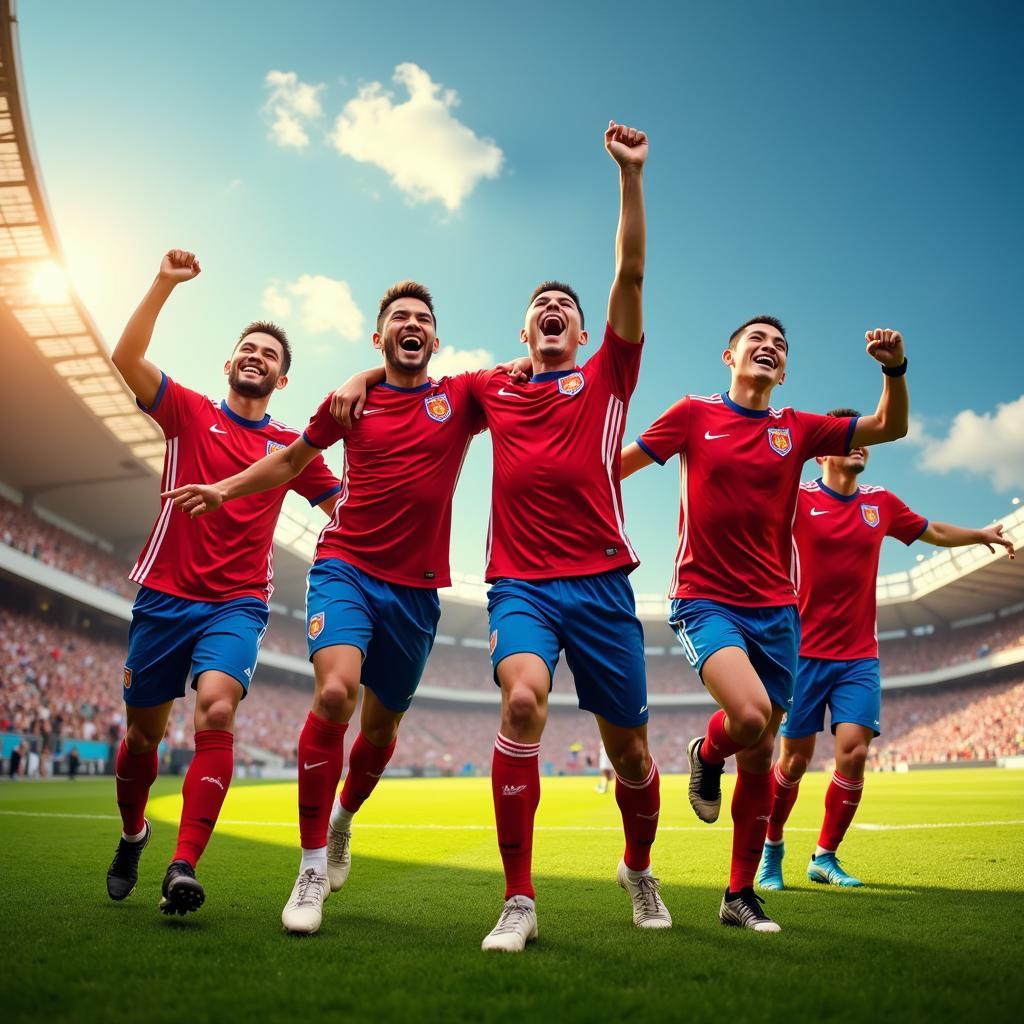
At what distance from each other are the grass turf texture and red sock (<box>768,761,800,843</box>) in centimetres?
39

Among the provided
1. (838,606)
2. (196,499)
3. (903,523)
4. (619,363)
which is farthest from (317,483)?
(903,523)

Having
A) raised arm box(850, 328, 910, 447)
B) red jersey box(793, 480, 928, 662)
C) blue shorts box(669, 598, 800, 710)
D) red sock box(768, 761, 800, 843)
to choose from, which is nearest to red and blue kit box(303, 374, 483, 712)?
blue shorts box(669, 598, 800, 710)

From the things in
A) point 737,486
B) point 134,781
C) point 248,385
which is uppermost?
point 248,385

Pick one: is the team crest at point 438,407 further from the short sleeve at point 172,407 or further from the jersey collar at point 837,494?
the jersey collar at point 837,494

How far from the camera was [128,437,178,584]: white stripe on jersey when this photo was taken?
4.81 meters

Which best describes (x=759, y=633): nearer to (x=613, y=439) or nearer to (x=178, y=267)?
(x=613, y=439)

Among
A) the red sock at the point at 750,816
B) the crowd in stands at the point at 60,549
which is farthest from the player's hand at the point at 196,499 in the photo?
the crowd in stands at the point at 60,549

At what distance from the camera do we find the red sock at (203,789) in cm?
384

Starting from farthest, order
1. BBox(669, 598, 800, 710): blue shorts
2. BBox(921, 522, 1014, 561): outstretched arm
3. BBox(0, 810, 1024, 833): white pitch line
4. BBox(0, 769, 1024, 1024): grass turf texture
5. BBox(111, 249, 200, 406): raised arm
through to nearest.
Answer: BBox(0, 810, 1024, 833): white pitch line, BBox(921, 522, 1014, 561): outstretched arm, BBox(111, 249, 200, 406): raised arm, BBox(669, 598, 800, 710): blue shorts, BBox(0, 769, 1024, 1024): grass turf texture

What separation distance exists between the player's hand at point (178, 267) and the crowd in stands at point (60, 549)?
28787 mm

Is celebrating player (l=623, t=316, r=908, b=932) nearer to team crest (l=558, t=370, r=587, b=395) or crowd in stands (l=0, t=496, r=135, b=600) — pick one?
team crest (l=558, t=370, r=587, b=395)

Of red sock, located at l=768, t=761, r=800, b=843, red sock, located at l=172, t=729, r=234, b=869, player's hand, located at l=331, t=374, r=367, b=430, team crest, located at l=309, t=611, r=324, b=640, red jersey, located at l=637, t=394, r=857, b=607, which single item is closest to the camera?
red sock, located at l=172, t=729, r=234, b=869

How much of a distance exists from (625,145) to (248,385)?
8.58 feet

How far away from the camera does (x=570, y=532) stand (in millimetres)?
4121
